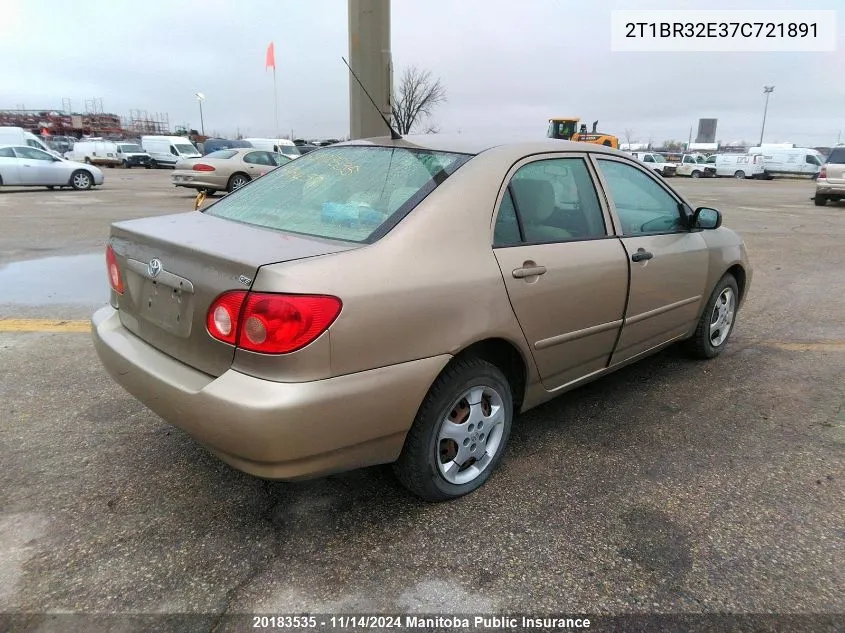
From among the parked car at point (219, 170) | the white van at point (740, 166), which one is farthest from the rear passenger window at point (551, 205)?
the white van at point (740, 166)

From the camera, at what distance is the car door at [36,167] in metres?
17.7

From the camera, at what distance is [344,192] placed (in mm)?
2760

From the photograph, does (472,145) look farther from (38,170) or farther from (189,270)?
(38,170)

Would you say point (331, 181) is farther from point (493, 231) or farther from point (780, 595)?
point (780, 595)

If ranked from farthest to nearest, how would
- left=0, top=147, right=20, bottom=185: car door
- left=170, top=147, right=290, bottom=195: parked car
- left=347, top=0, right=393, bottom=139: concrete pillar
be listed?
left=0, top=147, right=20, bottom=185: car door → left=170, top=147, right=290, bottom=195: parked car → left=347, top=0, right=393, bottom=139: concrete pillar

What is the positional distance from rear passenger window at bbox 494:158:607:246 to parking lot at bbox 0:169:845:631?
1.06 metres

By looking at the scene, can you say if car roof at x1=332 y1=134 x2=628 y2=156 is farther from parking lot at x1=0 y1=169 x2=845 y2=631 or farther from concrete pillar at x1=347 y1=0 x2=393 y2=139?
concrete pillar at x1=347 y1=0 x2=393 y2=139

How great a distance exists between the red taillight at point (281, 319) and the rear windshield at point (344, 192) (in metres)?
0.41

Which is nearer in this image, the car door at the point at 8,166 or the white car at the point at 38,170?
the car door at the point at 8,166

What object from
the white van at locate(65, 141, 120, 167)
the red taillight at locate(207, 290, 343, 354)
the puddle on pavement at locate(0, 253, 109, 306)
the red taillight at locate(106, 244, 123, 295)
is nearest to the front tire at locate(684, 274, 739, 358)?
the red taillight at locate(207, 290, 343, 354)

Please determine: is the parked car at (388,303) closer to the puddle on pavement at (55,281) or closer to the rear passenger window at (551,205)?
the rear passenger window at (551,205)

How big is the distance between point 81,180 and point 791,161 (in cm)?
4227

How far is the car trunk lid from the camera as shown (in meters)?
2.16

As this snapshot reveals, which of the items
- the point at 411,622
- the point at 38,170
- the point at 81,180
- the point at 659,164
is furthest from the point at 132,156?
the point at 411,622
